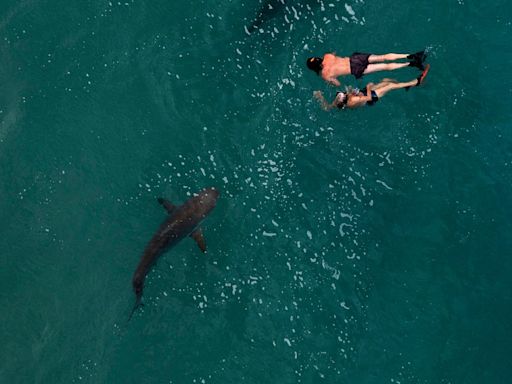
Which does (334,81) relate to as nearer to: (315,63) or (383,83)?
(315,63)

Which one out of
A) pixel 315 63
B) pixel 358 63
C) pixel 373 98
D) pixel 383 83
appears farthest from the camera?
pixel 383 83

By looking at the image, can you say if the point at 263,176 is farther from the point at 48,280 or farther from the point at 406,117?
the point at 48,280

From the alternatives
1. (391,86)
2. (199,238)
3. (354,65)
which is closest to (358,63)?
(354,65)

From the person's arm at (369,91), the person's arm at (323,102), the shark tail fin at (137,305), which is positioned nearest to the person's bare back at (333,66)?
the person's arm at (369,91)

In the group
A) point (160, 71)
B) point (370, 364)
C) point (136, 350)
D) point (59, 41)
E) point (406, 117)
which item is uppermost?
point (59, 41)

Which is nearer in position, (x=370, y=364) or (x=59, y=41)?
(x=370, y=364)

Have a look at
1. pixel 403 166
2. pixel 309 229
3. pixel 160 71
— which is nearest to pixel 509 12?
pixel 403 166
